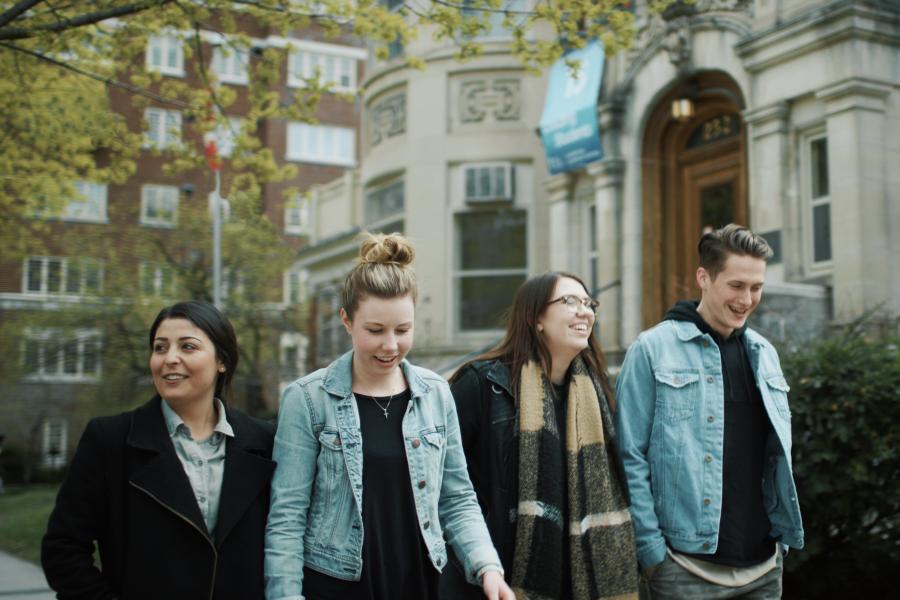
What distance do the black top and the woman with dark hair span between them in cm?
31

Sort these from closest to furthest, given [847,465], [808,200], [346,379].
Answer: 1. [346,379]
2. [847,465]
3. [808,200]

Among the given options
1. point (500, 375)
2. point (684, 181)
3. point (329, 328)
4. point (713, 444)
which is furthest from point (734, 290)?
point (329, 328)

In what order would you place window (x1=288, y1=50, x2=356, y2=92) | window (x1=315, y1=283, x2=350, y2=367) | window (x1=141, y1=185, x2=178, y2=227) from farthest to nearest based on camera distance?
window (x1=288, y1=50, x2=356, y2=92)
window (x1=141, y1=185, x2=178, y2=227)
window (x1=315, y1=283, x2=350, y2=367)

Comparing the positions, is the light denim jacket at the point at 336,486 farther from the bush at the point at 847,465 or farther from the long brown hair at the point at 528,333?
the bush at the point at 847,465

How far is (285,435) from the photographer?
378 centimetres

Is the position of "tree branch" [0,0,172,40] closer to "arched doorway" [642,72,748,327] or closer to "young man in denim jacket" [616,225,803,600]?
"young man in denim jacket" [616,225,803,600]

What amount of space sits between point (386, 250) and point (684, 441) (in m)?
1.52

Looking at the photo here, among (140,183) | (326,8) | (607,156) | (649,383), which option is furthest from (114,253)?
(649,383)

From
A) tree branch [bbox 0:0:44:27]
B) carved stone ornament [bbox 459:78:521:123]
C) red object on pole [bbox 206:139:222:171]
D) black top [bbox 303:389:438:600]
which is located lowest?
black top [bbox 303:389:438:600]

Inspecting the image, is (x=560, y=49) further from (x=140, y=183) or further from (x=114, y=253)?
(x=140, y=183)

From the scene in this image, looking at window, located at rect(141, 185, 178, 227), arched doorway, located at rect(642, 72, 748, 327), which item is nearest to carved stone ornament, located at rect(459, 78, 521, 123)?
arched doorway, located at rect(642, 72, 748, 327)

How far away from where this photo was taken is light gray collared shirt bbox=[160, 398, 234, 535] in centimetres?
369

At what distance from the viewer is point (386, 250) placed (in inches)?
152

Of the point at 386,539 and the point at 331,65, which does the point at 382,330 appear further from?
the point at 331,65
